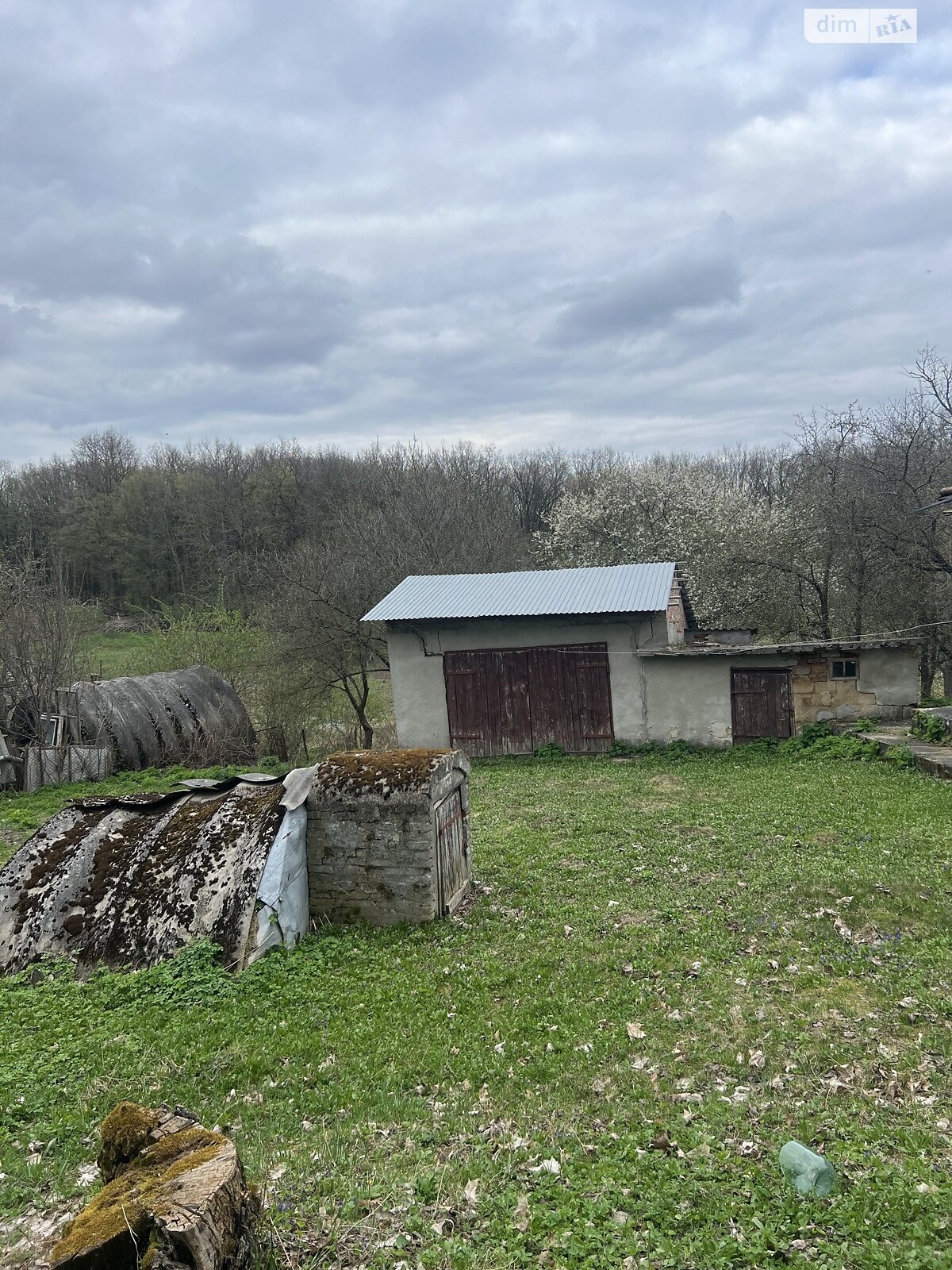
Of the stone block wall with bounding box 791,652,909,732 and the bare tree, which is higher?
the bare tree

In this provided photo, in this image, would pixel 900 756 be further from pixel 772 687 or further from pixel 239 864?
pixel 239 864

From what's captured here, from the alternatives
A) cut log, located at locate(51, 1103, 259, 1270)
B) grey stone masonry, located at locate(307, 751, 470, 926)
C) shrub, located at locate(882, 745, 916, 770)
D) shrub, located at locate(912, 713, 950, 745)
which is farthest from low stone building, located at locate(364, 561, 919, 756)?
cut log, located at locate(51, 1103, 259, 1270)

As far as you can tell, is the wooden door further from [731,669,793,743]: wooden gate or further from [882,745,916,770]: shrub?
[882,745,916,770]: shrub

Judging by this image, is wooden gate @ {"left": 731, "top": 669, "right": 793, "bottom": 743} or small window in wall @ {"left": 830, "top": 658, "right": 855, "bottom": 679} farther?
wooden gate @ {"left": 731, "top": 669, "right": 793, "bottom": 743}

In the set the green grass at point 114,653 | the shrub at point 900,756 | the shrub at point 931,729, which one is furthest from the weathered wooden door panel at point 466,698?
the green grass at point 114,653

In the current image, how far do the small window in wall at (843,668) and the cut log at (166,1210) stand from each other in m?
16.0

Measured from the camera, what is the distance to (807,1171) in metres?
3.81

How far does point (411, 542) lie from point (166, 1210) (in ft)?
86.9

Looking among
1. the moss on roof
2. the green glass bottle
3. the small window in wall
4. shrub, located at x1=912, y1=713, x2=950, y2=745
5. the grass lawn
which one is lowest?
shrub, located at x1=912, y1=713, x2=950, y2=745

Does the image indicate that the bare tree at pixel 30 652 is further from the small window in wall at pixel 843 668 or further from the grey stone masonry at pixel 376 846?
the small window in wall at pixel 843 668

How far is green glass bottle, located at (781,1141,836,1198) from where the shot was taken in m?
3.74

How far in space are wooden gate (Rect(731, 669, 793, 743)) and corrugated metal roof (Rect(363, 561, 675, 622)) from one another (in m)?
2.51

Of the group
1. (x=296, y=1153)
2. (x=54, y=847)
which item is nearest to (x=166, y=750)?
(x=54, y=847)

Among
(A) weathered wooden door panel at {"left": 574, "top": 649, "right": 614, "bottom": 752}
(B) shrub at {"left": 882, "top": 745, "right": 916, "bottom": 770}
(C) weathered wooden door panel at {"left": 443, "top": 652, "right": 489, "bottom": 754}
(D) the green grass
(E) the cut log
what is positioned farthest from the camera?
(D) the green grass
